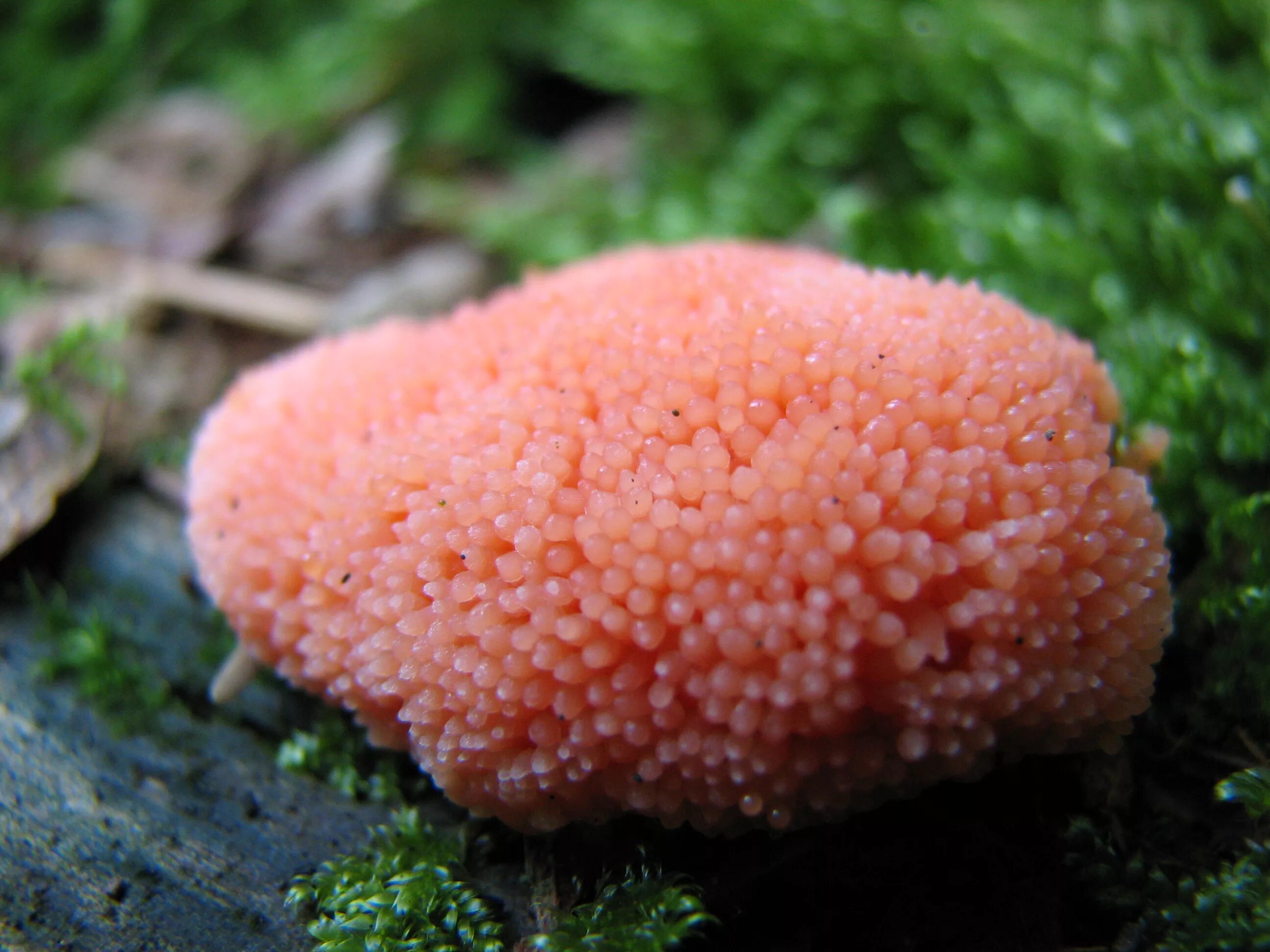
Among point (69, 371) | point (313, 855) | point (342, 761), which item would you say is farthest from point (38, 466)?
point (313, 855)

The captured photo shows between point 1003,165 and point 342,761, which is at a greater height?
point 1003,165

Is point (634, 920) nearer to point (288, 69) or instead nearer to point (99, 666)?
point (99, 666)

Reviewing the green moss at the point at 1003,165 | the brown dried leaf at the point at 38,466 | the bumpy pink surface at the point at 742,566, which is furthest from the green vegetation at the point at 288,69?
the bumpy pink surface at the point at 742,566

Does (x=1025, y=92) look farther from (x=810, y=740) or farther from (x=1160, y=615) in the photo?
(x=810, y=740)

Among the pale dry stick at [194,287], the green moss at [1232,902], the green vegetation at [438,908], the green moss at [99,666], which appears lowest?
the green moss at [99,666]

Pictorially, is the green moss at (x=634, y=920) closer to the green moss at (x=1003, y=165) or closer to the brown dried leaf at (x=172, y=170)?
the green moss at (x=1003, y=165)

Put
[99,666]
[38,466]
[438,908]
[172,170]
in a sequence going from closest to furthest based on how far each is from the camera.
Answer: [438,908] < [99,666] < [38,466] < [172,170]

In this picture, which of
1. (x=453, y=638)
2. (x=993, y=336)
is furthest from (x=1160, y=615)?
(x=453, y=638)
